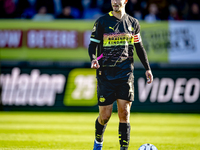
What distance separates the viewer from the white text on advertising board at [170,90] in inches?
529

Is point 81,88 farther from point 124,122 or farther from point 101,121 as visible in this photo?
point 124,122

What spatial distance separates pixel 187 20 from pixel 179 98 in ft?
10.2

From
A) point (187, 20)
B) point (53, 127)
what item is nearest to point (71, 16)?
point (187, 20)

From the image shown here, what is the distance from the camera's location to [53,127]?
938 cm

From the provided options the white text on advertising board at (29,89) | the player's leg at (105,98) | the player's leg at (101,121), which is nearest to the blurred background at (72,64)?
the white text on advertising board at (29,89)

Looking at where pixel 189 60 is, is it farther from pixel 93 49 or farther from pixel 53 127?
pixel 93 49

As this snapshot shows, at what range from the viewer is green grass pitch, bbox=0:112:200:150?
6660 mm

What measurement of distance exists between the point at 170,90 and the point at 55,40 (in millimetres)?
4582

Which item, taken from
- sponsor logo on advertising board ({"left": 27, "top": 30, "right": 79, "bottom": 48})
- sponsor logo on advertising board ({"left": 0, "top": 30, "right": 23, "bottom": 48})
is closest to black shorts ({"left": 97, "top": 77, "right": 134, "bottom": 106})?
sponsor logo on advertising board ({"left": 27, "top": 30, "right": 79, "bottom": 48})

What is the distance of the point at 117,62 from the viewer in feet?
16.9

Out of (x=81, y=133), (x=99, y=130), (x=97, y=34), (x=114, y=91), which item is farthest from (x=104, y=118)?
(x=81, y=133)

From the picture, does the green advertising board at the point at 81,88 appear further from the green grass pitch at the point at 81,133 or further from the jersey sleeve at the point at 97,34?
the jersey sleeve at the point at 97,34

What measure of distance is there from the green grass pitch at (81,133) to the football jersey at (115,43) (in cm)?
176

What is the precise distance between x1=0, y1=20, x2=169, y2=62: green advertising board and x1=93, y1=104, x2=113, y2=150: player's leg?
850 centimetres
